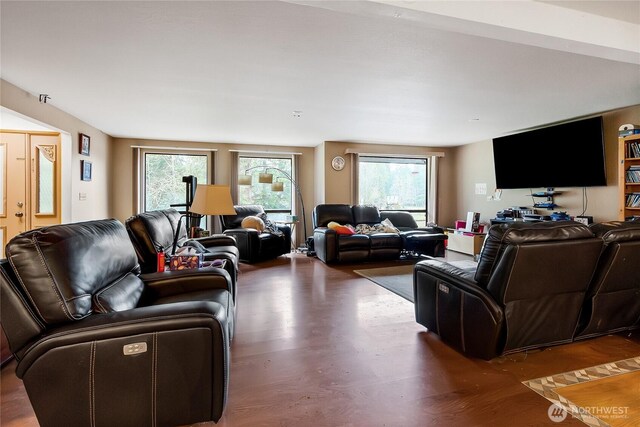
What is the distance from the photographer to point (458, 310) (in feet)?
7.05

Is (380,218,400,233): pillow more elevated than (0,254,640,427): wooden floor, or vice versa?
(380,218,400,233): pillow

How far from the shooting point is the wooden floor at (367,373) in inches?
62.8

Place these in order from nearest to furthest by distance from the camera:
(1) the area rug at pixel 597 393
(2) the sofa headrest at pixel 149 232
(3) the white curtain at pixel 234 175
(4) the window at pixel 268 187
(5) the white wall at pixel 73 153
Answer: (1) the area rug at pixel 597 393, (2) the sofa headrest at pixel 149 232, (5) the white wall at pixel 73 153, (3) the white curtain at pixel 234 175, (4) the window at pixel 268 187

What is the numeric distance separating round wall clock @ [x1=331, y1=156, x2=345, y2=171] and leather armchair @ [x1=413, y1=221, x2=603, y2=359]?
4.70m

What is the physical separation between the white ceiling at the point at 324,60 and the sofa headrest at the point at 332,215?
1646 mm

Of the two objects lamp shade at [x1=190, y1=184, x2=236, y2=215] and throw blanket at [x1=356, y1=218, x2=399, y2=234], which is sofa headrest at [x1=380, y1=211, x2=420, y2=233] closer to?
throw blanket at [x1=356, y1=218, x2=399, y2=234]

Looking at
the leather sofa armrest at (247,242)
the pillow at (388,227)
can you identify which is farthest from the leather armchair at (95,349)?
the pillow at (388,227)

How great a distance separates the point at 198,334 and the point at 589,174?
17.9 feet

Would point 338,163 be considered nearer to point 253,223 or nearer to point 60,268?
point 253,223

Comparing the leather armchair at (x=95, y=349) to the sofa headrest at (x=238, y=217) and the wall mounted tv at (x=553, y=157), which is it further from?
the wall mounted tv at (x=553, y=157)

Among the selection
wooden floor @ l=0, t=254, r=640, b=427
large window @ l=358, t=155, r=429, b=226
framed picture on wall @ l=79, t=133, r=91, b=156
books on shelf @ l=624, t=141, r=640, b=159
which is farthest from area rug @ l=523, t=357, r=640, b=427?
framed picture on wall @ l=79, t=133, r=91, b=156

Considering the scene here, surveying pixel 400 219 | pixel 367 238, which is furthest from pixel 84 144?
pixel 400 219

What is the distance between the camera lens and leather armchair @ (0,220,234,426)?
1261 mm

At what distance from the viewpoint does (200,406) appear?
4.56ft
